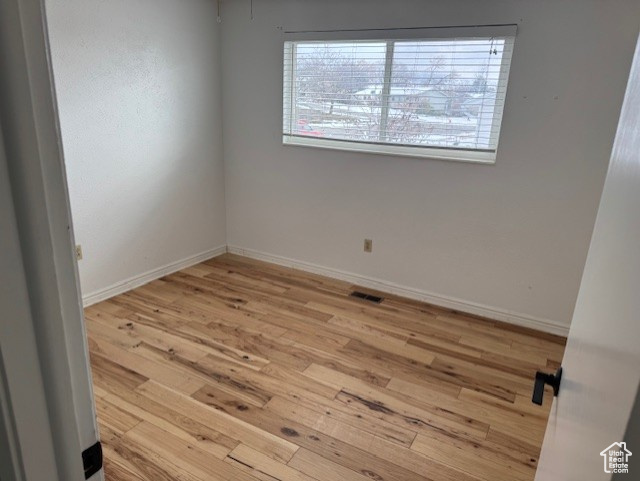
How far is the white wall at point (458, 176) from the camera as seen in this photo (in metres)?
2.55

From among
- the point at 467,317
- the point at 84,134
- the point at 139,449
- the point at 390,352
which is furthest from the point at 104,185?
the point at 467,317

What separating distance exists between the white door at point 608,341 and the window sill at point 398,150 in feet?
7.08

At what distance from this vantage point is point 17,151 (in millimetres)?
445

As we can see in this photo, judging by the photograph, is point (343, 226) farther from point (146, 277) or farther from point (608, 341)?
point (608, 341)

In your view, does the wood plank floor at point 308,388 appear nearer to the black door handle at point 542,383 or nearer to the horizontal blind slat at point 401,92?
the black door handle at point 542,383

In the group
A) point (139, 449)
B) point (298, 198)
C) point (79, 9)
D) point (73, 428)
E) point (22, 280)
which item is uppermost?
point (79, 9)

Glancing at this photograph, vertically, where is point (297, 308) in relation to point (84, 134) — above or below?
below

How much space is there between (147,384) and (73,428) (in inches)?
72.1

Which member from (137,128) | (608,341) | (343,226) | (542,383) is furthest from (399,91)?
(608,341)

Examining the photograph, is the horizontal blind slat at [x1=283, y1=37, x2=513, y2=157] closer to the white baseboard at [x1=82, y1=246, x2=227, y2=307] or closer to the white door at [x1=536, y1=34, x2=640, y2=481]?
the white baseboard at [x1=82, y1=246, x2=227, y2=307]

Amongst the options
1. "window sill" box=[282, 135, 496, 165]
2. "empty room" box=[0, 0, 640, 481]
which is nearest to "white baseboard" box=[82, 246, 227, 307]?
"empty room" box=[0, 0, 640, 481]

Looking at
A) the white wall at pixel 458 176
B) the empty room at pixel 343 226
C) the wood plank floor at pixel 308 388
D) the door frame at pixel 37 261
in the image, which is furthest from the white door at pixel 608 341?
the white wall at pixel 458 176

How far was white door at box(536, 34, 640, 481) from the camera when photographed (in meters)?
0.48

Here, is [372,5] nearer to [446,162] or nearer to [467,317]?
[446,162]
